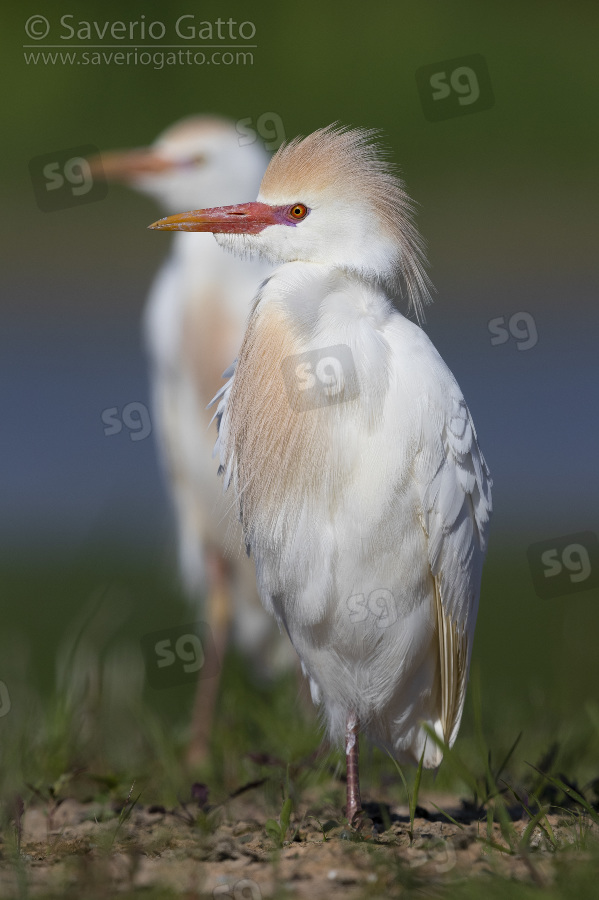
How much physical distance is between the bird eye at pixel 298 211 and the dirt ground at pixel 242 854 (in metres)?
Result: 1.32

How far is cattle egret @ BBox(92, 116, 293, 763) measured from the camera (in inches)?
149

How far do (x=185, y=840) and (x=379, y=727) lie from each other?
2.09ft

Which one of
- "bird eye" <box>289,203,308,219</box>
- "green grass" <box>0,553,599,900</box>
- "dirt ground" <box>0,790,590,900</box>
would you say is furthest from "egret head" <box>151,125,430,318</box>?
"dirt ground" <box>0,790,590,900</box>

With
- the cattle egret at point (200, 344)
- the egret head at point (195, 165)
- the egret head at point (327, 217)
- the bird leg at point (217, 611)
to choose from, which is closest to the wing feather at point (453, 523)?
the egret head at point (327, 217)

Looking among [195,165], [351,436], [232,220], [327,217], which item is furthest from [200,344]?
[351,436]

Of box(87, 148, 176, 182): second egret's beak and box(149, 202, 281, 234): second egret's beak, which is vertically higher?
box(87, 148, 176, 182): second egret's beak

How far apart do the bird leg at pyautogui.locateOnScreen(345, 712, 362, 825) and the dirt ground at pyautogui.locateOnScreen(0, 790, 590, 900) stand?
6cm

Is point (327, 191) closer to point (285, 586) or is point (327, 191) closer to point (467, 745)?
point (285, 586)

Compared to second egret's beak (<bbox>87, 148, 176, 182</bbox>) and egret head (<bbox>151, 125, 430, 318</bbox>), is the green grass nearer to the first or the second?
egret head (<bbox>151, 125, 430, 318</bbox>)

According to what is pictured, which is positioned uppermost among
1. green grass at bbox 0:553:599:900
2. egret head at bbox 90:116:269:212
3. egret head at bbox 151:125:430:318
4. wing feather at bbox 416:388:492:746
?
egret head at bbox 90:116:269:212

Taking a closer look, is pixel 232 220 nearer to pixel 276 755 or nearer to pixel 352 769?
pixel 352 769

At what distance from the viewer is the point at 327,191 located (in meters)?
2.26

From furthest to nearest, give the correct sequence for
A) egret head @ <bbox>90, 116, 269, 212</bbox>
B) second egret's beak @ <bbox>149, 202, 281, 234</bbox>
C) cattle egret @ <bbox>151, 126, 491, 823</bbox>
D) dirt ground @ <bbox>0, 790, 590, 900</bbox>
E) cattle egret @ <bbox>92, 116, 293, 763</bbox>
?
egret head @ <bbox>90, 116, 269, 212</bbox> → cattle egret @ <bbox>92, 116, 293, 763</bbox> → second egret's beak @ <bbox>149, 202, 281, 234</bbox> → cattle egret @ <bbox>151, 126, 491, 823</bbox> → dirt ground @ <bbox>0, 790, 590, 900</bbox>

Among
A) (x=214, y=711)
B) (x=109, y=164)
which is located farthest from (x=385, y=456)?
(x=109, y=164)
